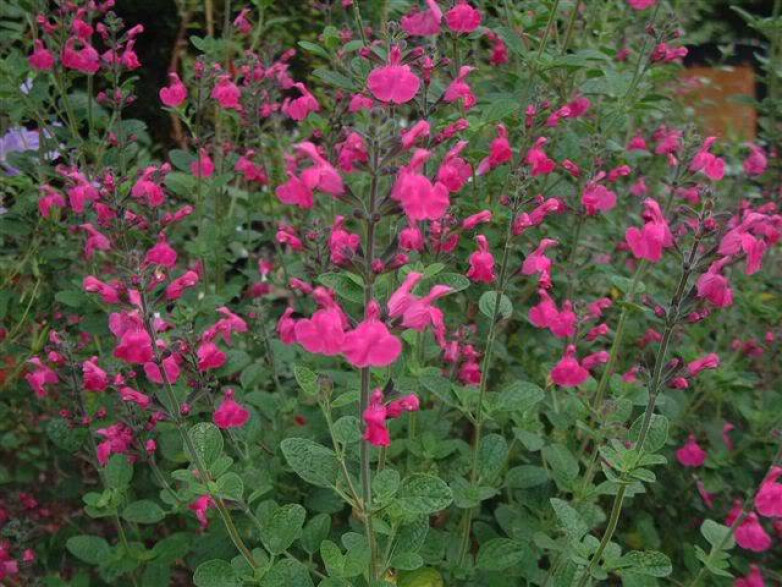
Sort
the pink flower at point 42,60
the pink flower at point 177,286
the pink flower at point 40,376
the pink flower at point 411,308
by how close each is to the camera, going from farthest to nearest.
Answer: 1. the pink flower at point 42,60
2. the pink flower at point 40,376
3. the pink flower at point 177,286
4. the pink flower at point 411,308

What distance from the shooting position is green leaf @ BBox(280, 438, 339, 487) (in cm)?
163

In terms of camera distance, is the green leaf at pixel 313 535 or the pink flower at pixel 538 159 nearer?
the green leaf at pixel 313 535

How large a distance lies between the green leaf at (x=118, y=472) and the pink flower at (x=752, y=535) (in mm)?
1761

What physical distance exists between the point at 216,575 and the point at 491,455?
0.79 meters

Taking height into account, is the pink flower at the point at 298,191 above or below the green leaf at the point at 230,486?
above

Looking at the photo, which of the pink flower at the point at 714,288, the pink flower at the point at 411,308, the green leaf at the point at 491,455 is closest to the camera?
the pink flower at the point at 411,308

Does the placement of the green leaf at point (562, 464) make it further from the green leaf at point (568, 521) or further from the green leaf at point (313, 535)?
the green leaf at point (313, 535)

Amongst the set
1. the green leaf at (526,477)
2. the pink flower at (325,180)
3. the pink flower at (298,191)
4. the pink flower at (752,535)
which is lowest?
the pink flower at (752,535)

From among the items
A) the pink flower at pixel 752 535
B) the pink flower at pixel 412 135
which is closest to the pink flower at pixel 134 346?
the pink flower at pixel 412 135

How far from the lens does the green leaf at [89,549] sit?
7.25 ft

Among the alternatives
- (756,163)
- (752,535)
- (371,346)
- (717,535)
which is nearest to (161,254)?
(371,346)

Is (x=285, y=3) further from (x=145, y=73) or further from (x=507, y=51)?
(x=507, y=51)

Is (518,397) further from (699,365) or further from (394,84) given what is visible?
(394,84)

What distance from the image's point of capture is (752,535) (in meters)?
2.18
